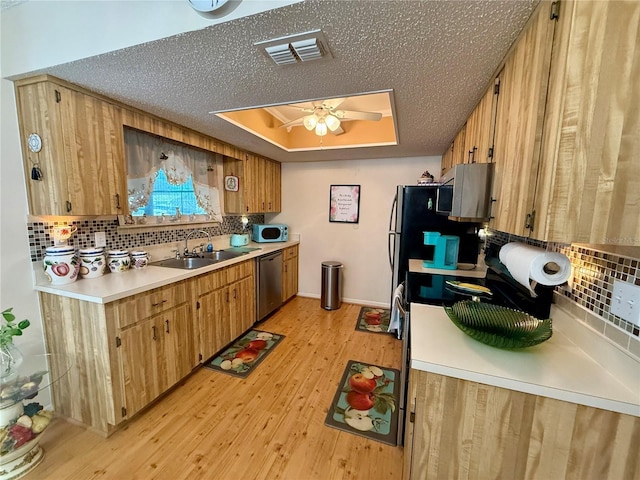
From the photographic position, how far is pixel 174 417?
1804 millimetres

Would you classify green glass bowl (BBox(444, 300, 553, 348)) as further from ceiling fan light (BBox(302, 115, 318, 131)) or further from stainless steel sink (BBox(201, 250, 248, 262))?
stainless steel sink (BBox(201, 250, 248, 262))

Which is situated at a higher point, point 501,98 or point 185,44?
point 185,44

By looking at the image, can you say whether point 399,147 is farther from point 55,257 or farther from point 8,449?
point 8,449

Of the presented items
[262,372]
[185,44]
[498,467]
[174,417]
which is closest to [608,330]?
[498,467]

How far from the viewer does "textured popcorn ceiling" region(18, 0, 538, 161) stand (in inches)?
38.5

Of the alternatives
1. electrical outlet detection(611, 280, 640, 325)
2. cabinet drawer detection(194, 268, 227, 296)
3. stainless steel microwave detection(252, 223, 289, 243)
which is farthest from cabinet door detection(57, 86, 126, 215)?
electrical outlet detection(611, 280, 640, 325)

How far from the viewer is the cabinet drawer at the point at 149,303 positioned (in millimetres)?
1617

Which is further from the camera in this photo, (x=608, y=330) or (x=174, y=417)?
(x=174, y=417)

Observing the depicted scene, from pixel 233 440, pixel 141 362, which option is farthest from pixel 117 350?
pixel 233 440

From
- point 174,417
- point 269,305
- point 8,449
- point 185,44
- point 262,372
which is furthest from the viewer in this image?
point 269,305

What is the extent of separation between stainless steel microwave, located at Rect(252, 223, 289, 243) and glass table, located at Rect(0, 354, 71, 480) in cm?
242

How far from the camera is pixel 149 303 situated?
178 centimetres

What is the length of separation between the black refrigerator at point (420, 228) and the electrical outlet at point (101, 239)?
2657 millimetres

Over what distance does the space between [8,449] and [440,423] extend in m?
2.20
